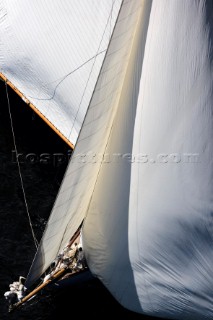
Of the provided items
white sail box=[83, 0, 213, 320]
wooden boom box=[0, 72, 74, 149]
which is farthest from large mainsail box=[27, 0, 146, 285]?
wooden boom box=[0, 72, 74, 149]

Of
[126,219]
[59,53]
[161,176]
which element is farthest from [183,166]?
[59,53]

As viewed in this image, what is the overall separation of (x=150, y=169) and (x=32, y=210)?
6270mm

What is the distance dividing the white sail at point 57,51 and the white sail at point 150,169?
3308mm

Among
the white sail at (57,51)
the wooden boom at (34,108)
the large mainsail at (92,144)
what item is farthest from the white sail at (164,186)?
the wooden boom at (34,108)

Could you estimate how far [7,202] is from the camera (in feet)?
62.9

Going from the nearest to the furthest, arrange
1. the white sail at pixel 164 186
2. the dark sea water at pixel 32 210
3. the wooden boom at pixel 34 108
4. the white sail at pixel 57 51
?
the white sail at pixel 164 186
the white sail at pixel 57 51
the dark sea water at pixel 32 210
the wooden boom at pixel 34 108

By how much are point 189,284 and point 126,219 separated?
212 centimetres

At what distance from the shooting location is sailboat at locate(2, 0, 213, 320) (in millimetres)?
13062

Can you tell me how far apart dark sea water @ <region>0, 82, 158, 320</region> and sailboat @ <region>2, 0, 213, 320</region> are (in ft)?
7.07

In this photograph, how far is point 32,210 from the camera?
62.9 ft

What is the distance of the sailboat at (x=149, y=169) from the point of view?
42.9 feet
